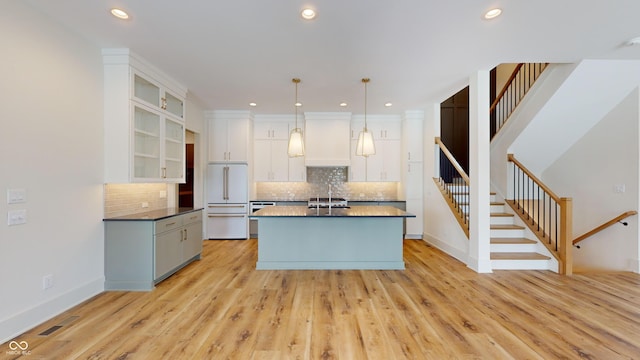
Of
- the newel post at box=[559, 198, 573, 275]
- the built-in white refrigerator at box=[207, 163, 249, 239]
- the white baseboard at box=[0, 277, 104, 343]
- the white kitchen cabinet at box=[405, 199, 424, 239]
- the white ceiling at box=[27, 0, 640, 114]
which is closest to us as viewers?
the white baseboard at box=[0, 277, 104, 343]

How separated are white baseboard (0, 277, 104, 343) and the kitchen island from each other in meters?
1.95

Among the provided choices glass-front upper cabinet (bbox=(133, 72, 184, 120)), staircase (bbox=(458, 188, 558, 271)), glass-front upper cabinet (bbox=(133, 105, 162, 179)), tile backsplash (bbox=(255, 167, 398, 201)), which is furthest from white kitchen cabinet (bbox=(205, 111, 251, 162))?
staircase (bbox=(458, 188, 558, 271))

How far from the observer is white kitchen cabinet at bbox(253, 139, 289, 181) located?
648cm

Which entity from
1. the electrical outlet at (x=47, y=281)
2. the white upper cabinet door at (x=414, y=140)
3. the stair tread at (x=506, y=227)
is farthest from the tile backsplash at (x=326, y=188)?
the electrical outlet at (x=47, y=281)

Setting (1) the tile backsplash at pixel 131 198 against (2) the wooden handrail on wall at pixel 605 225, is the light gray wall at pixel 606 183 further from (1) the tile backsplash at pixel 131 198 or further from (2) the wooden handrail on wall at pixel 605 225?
(1) the tile backsplash at pixel 131 198

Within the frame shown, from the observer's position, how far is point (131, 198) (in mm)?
3863

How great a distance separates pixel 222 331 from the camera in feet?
8.04

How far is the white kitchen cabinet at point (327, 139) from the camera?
620 centimetres

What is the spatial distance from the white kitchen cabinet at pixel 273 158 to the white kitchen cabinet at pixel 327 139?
601 millimetres

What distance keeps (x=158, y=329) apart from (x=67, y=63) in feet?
9.30

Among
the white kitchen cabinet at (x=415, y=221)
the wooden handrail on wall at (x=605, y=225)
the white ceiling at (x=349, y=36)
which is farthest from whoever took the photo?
the white kitchen cabinet at (x=415, y=221)

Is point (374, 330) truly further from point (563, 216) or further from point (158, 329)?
point (563, 216)

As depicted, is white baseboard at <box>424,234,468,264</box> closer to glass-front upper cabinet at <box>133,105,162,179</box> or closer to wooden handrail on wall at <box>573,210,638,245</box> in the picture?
wooden handrail on wall at <box>573,210,638,245</box>

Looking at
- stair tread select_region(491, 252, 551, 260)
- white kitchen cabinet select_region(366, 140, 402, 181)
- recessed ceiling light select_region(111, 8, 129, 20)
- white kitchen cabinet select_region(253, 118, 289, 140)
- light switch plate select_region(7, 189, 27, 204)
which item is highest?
recessed ceiling light select_region(111, 8, 129, 20)
